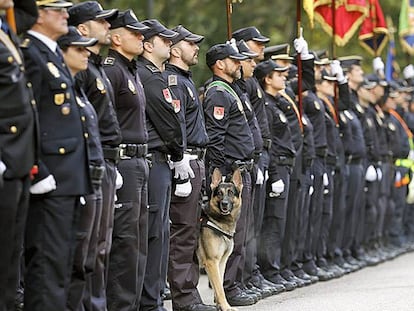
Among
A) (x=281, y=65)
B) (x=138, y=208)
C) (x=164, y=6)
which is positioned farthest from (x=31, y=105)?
(x=164, y=6)

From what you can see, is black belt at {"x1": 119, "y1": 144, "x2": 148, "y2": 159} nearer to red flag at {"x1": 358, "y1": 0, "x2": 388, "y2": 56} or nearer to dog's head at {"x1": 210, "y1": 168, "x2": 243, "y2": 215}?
dog's head at {"x1": 210, "y1": 168, "x2": 243, "y2": 215}

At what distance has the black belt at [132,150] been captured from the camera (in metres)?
9.80

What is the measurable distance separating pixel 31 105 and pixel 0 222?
71 cm

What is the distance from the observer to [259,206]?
13.8m

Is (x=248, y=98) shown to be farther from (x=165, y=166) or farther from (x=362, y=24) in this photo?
(x=362, y=24)

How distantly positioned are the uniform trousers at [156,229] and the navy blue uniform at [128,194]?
0.49 m

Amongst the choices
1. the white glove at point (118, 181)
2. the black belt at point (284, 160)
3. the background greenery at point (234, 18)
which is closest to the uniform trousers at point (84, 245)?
the white glove at point (118, 181)

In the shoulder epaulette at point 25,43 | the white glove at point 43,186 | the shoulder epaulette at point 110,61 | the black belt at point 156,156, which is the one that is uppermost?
the shoulder epaulette at point 25,43

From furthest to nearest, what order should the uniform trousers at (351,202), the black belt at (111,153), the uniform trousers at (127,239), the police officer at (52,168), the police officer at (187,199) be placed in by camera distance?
the uniform trousers at (351,202)
the police officer at (187,199)
the uniform trousers at (127,239)
the black belt at (111,153)
the police officer at (52,168)

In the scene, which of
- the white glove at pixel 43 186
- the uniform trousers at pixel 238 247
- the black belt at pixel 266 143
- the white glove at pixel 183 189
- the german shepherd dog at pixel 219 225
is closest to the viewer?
the white glove at pixel 43 186

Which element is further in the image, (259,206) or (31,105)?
(259,206)

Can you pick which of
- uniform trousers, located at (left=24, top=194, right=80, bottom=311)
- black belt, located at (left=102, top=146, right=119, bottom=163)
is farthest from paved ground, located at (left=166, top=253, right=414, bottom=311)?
uniform trousers, located at (left=24, top=194, right=80, bottom=311)

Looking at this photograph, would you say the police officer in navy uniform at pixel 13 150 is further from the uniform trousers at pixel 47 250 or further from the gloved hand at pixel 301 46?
the gloved hand at pixel 301 46

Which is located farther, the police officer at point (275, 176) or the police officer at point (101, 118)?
the police officer at point (275, 176)
